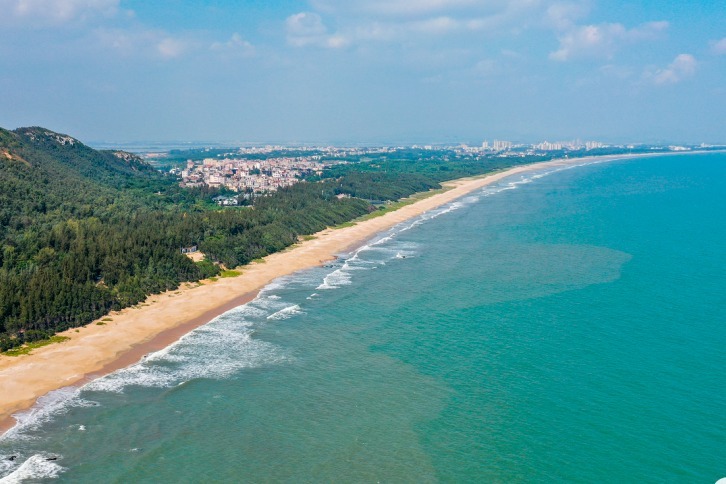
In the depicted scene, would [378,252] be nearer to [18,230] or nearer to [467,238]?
[467,238]

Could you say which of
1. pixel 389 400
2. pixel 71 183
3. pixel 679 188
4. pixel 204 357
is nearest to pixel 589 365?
pixel 389 400

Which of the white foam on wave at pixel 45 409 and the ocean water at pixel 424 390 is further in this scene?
the white foam on wave at pixel 45 409

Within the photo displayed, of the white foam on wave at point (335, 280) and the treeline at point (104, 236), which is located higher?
the treeline at point (104, 236)

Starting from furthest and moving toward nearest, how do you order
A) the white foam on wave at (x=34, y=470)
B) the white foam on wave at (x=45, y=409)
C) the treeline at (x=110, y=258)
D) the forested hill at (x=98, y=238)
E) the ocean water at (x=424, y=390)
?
the forested hill at (x=98, y=238) < the treeline at (x=110, y=258) < the white foam on wave at (x=45, y=409) < the ocean water at (x=424, y=390) < the white foam on wave at (x=34, y=470)

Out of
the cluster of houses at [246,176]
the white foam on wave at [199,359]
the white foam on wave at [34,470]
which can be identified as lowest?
the white foam on wave at [34,470]

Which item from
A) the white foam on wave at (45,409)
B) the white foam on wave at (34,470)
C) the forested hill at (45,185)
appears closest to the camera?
the white foam on wave at (34,470)

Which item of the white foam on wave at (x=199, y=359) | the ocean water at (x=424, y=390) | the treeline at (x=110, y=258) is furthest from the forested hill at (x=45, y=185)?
the ocean water at (x=424, y=390)

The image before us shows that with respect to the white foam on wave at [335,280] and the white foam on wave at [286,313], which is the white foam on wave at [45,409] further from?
the white foam on wave at [335,280]
